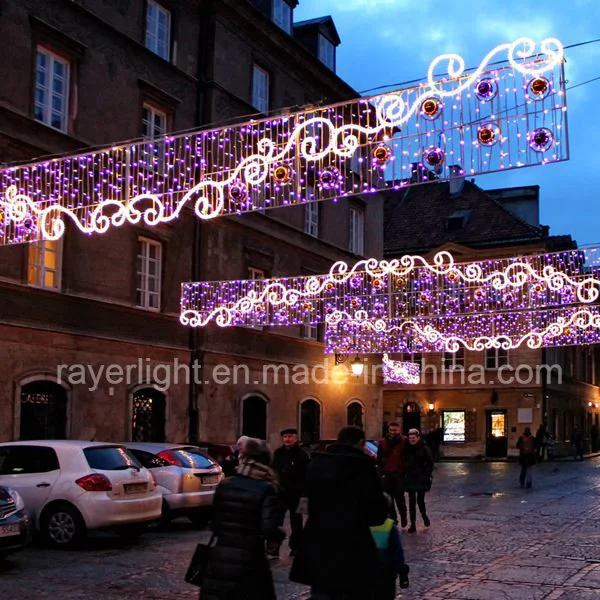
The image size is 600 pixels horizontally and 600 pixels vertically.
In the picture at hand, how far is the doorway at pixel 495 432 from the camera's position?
152ft

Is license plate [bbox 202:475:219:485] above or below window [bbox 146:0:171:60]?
below

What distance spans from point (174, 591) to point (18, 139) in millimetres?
12416

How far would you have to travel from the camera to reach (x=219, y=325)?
24609mm

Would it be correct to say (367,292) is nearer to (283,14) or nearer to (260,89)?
(260,89)

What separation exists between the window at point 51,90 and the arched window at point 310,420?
1321 cm

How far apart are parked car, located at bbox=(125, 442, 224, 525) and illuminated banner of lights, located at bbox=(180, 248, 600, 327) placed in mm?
8023

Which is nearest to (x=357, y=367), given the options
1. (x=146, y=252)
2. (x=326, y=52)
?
(x=146, y=252)

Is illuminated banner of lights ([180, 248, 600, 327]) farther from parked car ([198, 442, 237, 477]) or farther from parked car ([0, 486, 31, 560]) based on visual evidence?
parked car ([0, 486, 31, 560])

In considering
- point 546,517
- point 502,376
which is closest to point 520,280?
point 546,517

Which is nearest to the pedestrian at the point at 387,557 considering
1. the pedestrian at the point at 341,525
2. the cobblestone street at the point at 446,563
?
the pedestrian at the point at 341,525

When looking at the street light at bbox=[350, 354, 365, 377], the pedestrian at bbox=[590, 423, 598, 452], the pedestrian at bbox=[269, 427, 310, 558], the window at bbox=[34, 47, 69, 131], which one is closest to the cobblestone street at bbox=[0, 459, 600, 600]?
the pedestrian at bbox=[269, 427, 310, 558]

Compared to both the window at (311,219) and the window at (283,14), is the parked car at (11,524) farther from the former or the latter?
the window at (283,14)

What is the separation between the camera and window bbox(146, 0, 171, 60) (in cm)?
2402

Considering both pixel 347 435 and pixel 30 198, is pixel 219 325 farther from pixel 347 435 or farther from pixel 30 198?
pixel 347 435
